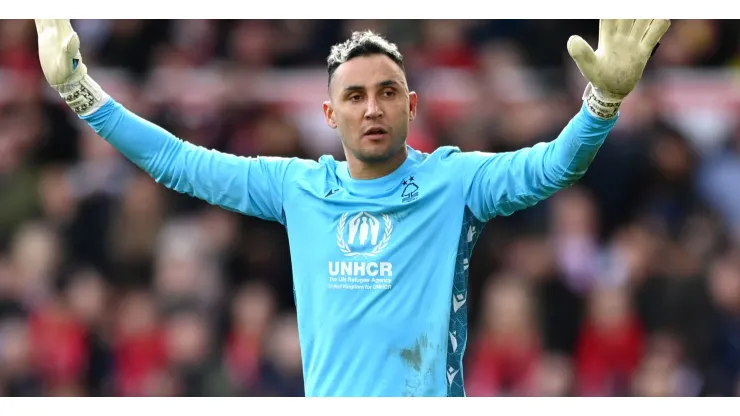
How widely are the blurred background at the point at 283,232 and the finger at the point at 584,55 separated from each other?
500 centimetres

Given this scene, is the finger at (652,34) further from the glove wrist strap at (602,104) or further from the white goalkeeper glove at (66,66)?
the white goalkeeper glove at (66,66)

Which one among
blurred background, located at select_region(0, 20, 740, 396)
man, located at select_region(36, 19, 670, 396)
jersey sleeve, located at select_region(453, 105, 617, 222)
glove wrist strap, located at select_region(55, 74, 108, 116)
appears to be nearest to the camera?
jersey sleeve, located at select_region(453, 105, 617, 222)

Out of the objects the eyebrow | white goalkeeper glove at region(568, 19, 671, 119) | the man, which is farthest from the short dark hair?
white goalkeeper glove at region(568, 19, 671, 119)

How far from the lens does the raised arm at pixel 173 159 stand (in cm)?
566

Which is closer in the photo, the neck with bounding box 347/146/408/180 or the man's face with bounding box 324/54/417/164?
the man's face with bounding box 324/54/417/164

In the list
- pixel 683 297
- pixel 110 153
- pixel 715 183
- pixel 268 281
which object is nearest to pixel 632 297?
pixel 683 297

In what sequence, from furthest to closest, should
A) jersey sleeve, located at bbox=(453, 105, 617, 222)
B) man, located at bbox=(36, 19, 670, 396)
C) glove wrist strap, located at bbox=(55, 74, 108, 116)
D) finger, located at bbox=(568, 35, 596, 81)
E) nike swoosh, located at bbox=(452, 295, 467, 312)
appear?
glove wrist strap, located at bbox=(55, 74, 108, 116), nike swoosh, located at bbox=(452, 295, 467, 312), man, located at bbox=(36, 19, 670, 396), jersey sleeve, located at bbox=(453, 105, 617, 222), finger, located at bbox=(568, 35, 596, 81)

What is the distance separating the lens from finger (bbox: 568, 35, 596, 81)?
4945 mm

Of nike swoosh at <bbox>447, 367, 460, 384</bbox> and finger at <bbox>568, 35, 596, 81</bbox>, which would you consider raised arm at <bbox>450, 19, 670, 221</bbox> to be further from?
nike swoosh at <bbox>447, 367, 460, 384</bbox>

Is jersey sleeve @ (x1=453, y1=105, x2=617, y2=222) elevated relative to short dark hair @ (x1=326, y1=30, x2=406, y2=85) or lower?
lower

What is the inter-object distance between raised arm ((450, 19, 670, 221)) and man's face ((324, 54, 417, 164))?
0.53m

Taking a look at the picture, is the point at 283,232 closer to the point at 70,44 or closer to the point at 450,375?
the point at 70,44

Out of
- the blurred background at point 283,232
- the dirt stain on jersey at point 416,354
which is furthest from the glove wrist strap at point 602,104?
the blurred background at point 283,232

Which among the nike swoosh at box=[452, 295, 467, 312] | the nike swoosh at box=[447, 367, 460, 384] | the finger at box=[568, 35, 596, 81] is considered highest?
the finger at box=[568, 35, 596, 81]
